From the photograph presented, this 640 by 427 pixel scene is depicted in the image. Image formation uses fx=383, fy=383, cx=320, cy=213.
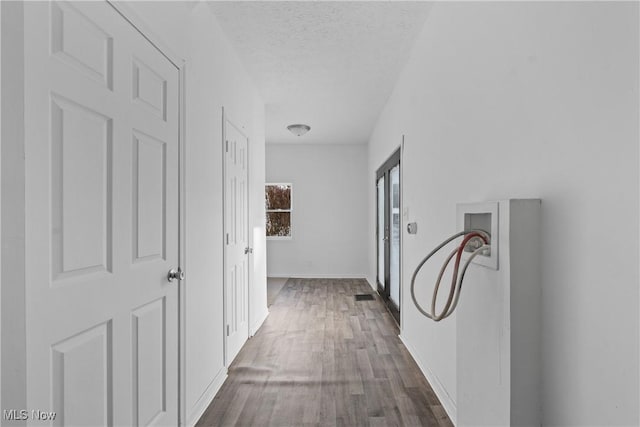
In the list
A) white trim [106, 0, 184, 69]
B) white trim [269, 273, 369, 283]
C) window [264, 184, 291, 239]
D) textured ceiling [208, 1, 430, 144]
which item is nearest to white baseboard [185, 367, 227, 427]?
white trim [106, 0, 184, 69]

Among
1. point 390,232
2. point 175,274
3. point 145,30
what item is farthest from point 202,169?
point 390,232

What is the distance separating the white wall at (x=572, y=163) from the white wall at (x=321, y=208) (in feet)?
18.0

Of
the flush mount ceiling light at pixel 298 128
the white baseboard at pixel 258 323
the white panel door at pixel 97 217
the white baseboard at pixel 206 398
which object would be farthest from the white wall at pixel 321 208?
the white panel door at pixel 97 217

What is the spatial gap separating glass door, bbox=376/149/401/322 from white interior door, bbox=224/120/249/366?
1641 millimetres

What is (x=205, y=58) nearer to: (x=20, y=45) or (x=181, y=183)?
(x=181, y=183)

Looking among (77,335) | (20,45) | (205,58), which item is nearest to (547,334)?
(77,335)

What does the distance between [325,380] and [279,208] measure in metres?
5.07

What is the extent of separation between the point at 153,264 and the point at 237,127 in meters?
1.84

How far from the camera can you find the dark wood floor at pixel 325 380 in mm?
2180

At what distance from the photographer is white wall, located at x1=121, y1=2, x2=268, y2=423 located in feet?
6.71

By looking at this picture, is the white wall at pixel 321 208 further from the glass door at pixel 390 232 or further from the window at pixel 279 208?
the glass door at pixel 390 232

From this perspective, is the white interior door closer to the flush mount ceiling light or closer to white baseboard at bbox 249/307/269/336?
white baseboard at bbox 249/307/269/336

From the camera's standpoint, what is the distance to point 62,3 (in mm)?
1128

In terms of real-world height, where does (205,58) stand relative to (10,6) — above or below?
above
